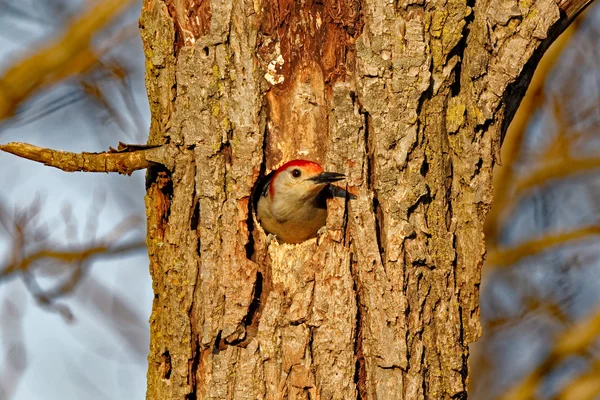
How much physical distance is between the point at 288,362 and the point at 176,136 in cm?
113

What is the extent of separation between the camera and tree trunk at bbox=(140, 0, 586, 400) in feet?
10.9

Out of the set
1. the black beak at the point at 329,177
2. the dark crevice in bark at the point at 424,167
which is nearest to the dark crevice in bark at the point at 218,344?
the black beak at the point at 329,177

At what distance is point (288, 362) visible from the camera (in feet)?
10.8

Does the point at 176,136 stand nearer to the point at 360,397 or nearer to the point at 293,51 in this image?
the point at 293,51

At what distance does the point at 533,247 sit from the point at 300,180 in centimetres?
447

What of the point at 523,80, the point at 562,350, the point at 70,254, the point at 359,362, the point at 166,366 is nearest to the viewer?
the point at 359,362

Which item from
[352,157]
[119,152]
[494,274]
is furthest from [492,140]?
[494,274]

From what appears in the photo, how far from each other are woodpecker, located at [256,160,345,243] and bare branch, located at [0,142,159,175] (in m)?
0.70

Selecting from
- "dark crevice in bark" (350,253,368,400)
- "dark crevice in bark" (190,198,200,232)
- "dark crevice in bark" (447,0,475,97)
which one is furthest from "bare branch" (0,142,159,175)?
"dark crevice in bark" (447,0,475,97)

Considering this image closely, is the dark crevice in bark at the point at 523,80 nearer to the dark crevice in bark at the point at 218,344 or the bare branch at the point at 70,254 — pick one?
the dark crevice in bark at the point at 218,344

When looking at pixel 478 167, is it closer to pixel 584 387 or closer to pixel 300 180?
pixel 300 180

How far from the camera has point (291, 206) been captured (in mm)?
4387

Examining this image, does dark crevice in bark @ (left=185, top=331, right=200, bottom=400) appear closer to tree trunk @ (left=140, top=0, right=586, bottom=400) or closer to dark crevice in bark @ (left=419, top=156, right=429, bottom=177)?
tree trunk @ (left=140, top=0, right=586, bottom=400)

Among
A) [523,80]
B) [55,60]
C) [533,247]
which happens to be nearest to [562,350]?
[533,247]
